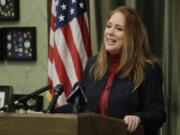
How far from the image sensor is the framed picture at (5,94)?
3391 millimetres

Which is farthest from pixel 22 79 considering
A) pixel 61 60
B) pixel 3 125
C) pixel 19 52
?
pixel 3 125

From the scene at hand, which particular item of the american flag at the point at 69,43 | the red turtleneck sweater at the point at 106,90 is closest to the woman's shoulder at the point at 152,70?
the red turtleneck sweater at the point at 106,90

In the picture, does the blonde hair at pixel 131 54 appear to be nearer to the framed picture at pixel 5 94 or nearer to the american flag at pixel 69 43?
the american flag at pixel 69 43

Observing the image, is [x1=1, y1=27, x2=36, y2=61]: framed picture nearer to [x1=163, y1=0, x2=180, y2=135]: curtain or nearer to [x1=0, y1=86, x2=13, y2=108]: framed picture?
[x1=0, y1=86, x2=13, y2=108]: framed picture

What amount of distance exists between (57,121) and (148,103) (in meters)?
0.97

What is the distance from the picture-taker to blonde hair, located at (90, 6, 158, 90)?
2.48 meters

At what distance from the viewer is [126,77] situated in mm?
2451

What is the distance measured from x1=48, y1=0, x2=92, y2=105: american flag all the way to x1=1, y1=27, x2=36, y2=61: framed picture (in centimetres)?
38

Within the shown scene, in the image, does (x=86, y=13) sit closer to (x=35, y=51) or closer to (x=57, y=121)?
(x=35, y=51)

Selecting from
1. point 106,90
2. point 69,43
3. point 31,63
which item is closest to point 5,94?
point 31,63

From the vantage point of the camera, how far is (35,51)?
11.7 ft

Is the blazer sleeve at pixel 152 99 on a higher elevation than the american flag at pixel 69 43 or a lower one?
lower

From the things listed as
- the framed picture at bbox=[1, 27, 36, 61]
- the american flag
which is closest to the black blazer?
the american flag

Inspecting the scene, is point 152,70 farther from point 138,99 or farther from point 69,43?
point 69,43
